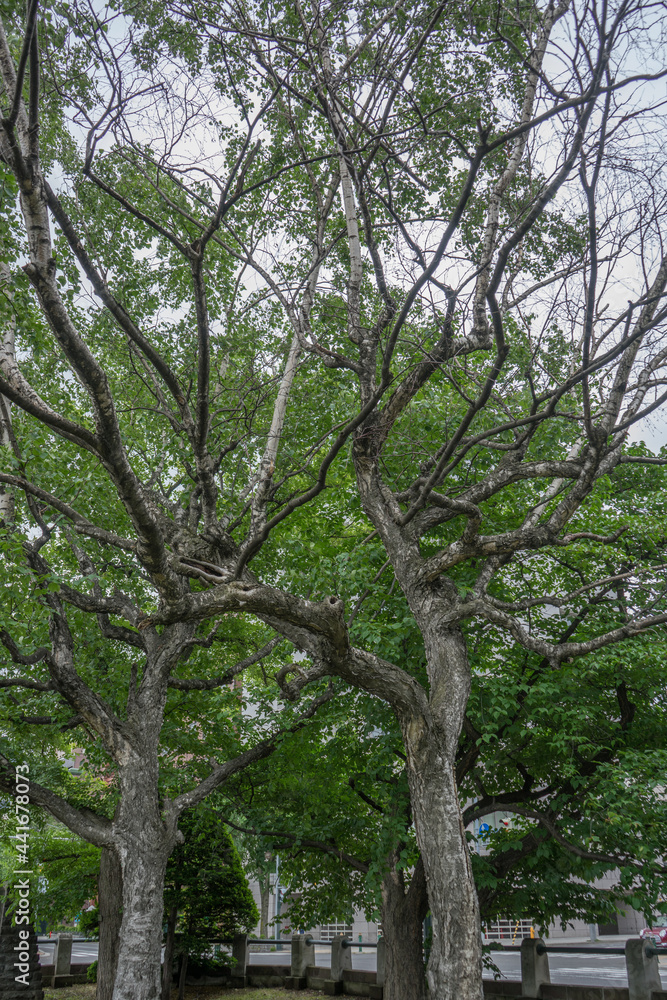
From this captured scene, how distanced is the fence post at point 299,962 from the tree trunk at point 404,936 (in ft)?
20.5

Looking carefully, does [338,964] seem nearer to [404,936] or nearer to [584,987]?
[404,936]

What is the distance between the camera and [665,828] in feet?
25.8

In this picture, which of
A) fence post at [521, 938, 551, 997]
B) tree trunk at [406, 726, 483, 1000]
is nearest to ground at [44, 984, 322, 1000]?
fence post at [521, 938, 551, 997]

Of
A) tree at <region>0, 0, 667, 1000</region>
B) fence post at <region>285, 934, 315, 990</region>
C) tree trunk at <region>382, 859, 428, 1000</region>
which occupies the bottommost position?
fence post at <region>285, 934, 315, 990</region>

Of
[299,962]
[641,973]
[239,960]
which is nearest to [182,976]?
[239,960]

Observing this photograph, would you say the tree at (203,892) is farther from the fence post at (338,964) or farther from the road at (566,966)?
the road at (566,966)

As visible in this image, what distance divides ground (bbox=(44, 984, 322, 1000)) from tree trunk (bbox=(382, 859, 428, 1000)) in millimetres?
5160

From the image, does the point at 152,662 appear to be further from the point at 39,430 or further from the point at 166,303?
the point at 166,303

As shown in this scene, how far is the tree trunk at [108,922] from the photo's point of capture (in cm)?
1039

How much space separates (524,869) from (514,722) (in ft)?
8.71

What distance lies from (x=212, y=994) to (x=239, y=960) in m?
1.27

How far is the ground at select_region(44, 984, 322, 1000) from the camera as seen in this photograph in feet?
46.0

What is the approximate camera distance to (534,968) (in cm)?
1130

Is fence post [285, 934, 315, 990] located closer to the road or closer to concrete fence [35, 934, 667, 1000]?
concrete fence [35, 934, 667, 1000]
